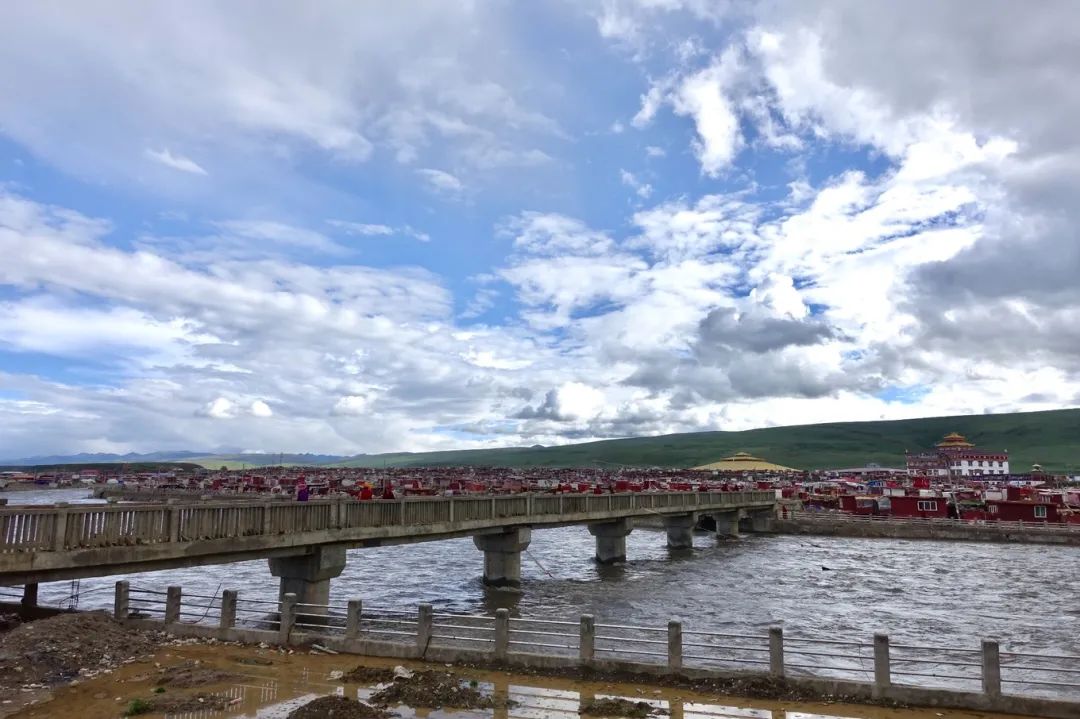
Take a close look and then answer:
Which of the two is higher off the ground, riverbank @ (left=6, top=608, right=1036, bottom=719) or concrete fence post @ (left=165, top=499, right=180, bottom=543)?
concrete fence post @ (left=165, top=499, right=180, bottom=543)

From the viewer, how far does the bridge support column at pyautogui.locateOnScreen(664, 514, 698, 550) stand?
192 feet

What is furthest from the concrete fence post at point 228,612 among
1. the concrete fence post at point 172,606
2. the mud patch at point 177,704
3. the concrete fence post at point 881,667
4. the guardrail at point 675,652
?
the concrete fence post at point 881,667

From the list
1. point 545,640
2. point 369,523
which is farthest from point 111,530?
point 545,640

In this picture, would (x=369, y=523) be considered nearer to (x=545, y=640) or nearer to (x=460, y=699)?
(x=545, y=640)

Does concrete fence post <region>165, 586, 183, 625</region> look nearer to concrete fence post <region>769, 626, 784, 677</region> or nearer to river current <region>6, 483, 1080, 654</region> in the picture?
river current <region>6, 483, 1080, 654</region>

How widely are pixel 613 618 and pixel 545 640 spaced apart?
5.99 metres

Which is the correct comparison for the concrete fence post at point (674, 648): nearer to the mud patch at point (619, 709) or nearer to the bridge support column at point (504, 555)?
the mud patch at point (619, 709)

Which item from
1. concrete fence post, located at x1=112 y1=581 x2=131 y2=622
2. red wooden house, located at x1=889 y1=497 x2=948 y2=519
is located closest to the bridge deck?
concrete fence post, located at x1=112 y1=581 x2=131 y2=622

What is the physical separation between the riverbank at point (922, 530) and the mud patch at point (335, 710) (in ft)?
216

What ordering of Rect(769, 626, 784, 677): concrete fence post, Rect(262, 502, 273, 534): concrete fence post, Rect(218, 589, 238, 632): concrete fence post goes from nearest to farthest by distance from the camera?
Rect(769, 626, 784, 677): concrete fence post < Rect(218, 589, 238, 632): concrete fence post < Rect(262, 502, 273, 534): concrete fence post

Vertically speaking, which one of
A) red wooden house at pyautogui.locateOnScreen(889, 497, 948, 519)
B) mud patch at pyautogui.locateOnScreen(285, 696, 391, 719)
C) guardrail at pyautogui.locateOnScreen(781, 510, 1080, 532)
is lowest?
guardrail at pyautogui.locateOnScreen(781, 510, 1080, 532)

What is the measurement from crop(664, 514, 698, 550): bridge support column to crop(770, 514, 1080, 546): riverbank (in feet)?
65.2

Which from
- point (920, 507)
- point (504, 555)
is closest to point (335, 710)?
point (504, 555)

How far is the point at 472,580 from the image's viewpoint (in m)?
40.0
